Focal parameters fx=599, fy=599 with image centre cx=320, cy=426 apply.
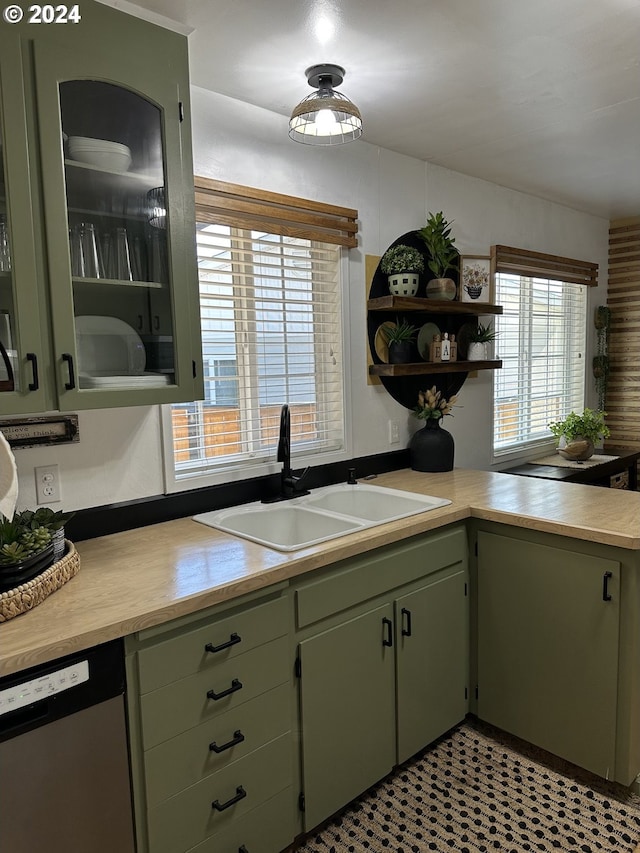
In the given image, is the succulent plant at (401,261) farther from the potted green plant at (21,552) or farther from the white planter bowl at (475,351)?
the potted green plant at (21,552)

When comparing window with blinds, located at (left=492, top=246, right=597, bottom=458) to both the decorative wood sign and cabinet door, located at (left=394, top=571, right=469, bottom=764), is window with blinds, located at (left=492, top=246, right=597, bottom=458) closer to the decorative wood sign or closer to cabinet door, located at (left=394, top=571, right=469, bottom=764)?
cabinet door, located at (left=394, top=571, right=469, bottom=764)

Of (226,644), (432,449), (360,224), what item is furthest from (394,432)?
(226,644)

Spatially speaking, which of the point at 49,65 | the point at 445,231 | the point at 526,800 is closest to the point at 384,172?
the point at 445,231

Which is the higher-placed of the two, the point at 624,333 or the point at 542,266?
the point at 542,266

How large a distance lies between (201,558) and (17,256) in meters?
0.92

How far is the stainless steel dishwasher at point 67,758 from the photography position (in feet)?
3.87

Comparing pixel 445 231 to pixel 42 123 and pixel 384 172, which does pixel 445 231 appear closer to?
pixel 384 172

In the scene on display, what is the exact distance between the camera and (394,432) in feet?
9.61

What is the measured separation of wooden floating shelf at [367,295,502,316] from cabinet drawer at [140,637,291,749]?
1.58 metres

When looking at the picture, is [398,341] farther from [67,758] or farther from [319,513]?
[67,758]

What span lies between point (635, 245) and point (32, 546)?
4.53m

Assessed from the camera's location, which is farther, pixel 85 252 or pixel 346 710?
pixel 346 710

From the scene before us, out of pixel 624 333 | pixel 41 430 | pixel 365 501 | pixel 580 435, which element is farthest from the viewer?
pixel 624 333

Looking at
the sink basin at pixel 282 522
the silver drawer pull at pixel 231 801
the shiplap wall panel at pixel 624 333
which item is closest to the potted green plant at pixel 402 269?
the sink basin at pixel 282 522
